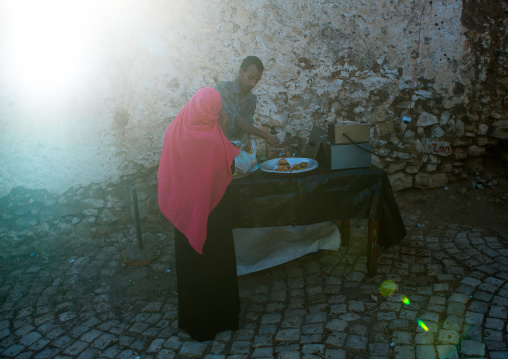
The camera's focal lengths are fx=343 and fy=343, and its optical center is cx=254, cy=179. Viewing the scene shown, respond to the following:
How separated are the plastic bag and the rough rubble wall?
184cm

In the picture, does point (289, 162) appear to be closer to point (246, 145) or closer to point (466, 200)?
point (246, 145)

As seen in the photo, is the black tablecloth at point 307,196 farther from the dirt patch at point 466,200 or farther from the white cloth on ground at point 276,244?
the dirt patch at point 466,200

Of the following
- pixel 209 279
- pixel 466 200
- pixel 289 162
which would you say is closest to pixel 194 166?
pixel 209 279

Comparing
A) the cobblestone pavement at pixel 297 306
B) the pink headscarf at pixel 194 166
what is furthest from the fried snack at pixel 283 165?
the cobblestone pavement at pixel 297 306

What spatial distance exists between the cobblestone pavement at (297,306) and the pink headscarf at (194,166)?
104 centimetres

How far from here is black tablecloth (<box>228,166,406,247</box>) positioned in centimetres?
322

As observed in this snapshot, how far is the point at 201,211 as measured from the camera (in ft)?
8.77

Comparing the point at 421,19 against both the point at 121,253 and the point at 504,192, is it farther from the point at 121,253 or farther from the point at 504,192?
the point at 121,253

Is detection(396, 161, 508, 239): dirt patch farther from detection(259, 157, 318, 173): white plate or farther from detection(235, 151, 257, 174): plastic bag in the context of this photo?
detection(235, 151, 257, 174): plastic bag

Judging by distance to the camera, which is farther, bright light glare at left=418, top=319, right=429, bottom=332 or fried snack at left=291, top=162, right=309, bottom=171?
fried snack at left=291, top=162, right=309, bottom=171

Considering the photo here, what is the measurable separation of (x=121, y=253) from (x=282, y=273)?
7.19ft

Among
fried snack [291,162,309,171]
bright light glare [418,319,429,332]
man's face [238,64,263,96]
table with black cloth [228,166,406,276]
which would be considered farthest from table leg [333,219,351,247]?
man's face [238,64,263,96]

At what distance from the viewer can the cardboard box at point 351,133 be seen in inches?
129

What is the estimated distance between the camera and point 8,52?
14.5 feet
